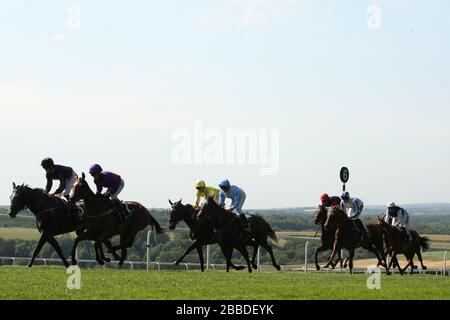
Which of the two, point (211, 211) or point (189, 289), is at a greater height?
point (211, 211)

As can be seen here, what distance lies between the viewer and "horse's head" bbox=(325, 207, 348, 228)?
76.0 ft

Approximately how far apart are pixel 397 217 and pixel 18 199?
37.2 feet

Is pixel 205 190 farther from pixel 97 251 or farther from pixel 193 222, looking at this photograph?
pixel 97 251

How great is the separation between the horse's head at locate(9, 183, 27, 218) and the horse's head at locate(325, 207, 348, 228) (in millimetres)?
7122

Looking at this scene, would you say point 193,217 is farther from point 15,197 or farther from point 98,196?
point 15,197

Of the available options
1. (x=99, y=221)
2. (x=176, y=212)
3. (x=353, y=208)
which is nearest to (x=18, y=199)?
(x=99, y=221)

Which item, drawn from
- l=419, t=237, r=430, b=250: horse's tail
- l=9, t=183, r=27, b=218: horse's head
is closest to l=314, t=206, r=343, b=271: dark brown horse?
l=419, t=237, r=430, b=250: horse's tail

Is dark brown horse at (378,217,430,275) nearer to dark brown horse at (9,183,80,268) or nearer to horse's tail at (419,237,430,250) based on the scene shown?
horse's tail at (419,237,430,250)

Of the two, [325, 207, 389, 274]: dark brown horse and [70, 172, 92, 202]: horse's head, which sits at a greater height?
[70, 172, 92, 202]: horse's head

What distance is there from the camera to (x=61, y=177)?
20.2 meters
